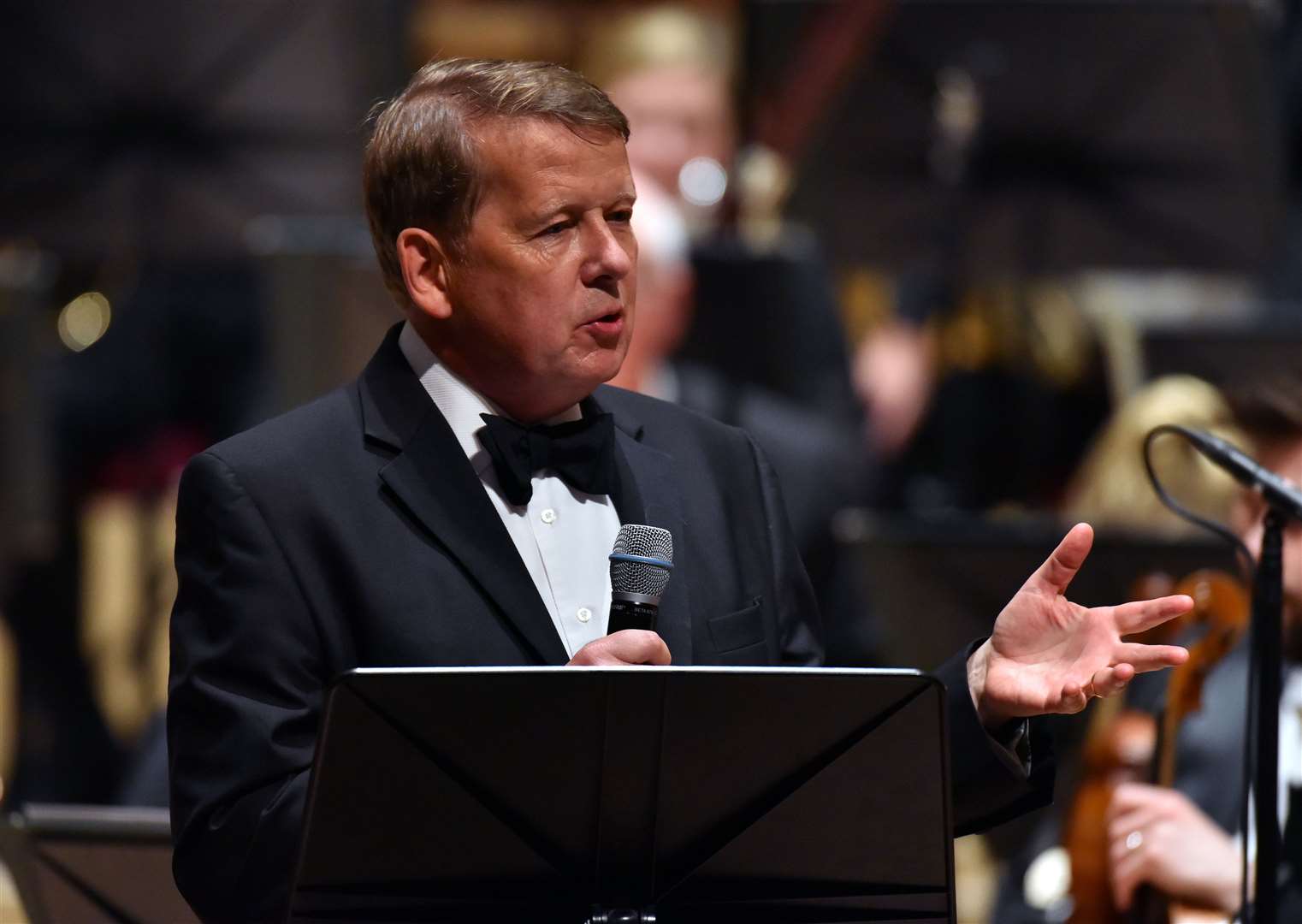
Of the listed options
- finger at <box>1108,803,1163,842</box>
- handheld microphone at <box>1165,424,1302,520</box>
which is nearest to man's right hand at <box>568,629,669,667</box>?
handheld microphone at <box>1165,424,1302,520</box>

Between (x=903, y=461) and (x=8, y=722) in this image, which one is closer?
(x=8, y=722)

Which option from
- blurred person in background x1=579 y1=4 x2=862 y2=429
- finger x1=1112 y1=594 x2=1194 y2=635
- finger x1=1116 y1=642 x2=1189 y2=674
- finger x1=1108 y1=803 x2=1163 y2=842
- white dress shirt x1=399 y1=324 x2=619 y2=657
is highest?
blurred person in background x1=579 y1=4 x2=862 y2=429

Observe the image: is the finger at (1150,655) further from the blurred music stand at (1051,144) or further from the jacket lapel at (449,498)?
the blurred music stand at (1051,144)

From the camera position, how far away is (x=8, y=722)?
4875 millimetres

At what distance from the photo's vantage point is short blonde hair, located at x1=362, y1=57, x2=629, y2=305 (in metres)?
1.88

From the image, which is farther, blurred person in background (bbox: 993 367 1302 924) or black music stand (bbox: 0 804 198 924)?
blurred person in background (bbox: 993 367 1302 924)

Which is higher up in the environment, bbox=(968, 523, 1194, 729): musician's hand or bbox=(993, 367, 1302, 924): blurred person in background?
bbox=(993, 367, 1302, 924): blurred person in background

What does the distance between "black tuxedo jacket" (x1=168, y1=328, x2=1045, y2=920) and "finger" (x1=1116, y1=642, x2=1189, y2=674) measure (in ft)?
0.59

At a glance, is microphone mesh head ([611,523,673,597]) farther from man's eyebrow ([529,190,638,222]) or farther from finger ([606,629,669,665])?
man's eyebrow ([529,190,638,222])

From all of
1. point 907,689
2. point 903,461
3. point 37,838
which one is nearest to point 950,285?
point 903,461

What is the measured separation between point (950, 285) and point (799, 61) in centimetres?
101

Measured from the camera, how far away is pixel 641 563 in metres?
1.76

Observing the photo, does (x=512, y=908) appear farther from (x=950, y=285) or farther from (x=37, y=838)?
(x=950, y=285)

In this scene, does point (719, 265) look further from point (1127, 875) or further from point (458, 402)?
point (458, 402)
